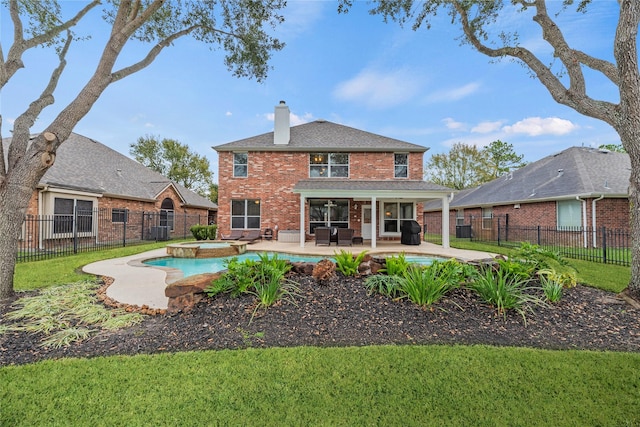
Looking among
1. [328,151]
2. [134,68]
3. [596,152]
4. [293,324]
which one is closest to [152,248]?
[134,68]

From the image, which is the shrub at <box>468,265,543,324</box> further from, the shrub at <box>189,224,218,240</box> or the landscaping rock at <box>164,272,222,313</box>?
the shrub at <box>189,224,218,240</box>

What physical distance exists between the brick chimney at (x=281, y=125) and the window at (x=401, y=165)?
21.1ft

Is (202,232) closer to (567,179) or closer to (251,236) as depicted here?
(251,236)

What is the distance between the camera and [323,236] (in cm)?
1296

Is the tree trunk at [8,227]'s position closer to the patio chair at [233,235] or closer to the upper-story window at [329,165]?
the patio chair at [233,235]

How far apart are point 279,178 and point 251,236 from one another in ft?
12.1

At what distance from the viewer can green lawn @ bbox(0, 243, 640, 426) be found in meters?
2.18

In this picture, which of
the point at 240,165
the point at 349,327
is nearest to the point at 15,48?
the point at 349,327

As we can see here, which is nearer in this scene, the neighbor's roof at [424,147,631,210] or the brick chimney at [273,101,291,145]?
the neighbor's roof at [424,147,631,210]

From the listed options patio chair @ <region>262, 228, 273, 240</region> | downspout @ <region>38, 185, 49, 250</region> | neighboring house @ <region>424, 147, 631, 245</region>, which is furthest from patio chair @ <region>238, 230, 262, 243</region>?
neighboring house @ <region>424, 147, 631, 245</region>

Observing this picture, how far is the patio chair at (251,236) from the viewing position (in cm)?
1441

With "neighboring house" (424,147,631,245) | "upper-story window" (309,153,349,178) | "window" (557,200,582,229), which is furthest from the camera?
"upper-story window" (309,153,349,178)

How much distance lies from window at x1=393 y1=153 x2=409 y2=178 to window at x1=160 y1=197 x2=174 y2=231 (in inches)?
625

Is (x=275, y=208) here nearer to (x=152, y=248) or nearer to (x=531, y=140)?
(x=152, y=248)
